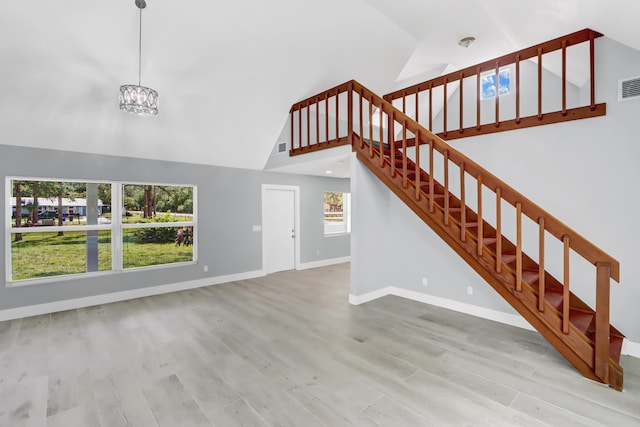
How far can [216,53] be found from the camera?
156 inches

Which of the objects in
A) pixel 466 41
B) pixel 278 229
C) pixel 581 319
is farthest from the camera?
pixel 278 229

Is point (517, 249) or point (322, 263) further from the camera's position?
point (322, 263)

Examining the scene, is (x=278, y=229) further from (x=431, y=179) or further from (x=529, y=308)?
(x=529, y=308)

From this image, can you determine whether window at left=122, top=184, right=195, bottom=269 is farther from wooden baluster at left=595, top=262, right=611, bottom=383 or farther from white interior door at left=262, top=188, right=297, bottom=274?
wooden baluster at left=595, top=262, right=611, bottom=383

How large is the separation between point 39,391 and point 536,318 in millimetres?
4287

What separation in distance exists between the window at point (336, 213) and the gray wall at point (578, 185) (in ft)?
10.8

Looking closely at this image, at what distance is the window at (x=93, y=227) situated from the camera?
169 inches

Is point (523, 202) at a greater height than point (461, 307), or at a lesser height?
greater

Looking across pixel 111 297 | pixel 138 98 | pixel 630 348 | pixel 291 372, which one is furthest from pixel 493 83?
pixel 111 297

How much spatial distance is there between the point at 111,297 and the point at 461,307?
5.30 m

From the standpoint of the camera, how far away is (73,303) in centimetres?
450

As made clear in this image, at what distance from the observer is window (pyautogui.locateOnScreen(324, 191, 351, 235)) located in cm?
A: 798

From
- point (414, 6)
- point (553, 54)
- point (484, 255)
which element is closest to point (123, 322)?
point (484, 255)

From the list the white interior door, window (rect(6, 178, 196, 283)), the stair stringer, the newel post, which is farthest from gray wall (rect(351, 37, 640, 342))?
window (rect(6, 178, 196, 283))
